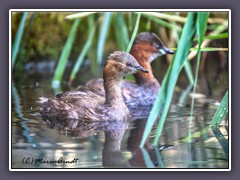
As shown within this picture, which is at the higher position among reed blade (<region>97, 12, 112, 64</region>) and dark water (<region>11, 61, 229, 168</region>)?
reed blade (<region>97, 12, 112, 64</region>)

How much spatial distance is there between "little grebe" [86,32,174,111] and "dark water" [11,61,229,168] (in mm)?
356

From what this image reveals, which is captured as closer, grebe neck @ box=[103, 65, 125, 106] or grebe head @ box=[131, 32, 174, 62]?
grebe neck @ box=[103, 65, 125, 106]

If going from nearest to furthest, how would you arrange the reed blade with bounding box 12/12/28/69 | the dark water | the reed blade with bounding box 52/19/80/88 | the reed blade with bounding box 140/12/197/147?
1. the reed blade with bounding box 140/12/197/147
2. the dark water
3. the reed blade with bounding box 12/12/28/69
4. the reed blade with bounding box 52/19/80/88

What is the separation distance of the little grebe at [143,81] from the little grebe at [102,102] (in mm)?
122

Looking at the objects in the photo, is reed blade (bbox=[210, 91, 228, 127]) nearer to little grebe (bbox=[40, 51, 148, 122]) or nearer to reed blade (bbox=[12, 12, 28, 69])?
little grebe (bbox=[40, 51, 148, 122])

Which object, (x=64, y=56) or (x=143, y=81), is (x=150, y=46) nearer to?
(x=143, y=81)

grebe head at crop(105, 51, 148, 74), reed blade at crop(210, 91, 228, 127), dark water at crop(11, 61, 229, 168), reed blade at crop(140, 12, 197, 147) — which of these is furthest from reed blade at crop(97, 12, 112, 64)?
reed blade at crop(210, 91, 228, 127)

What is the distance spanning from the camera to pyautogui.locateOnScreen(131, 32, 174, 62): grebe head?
5703mm

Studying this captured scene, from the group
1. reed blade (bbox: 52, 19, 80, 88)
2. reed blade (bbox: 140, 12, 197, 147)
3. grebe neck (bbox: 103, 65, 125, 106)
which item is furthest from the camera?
reed blade (bbox: 52, 19, 80, 88)

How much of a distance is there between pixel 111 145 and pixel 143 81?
730 millimetres

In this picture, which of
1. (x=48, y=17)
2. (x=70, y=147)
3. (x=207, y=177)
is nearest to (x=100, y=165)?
(x=70, y=147)

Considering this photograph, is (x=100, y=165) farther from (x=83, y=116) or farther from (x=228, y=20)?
(x=228, y=20)

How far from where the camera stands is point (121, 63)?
545 cm

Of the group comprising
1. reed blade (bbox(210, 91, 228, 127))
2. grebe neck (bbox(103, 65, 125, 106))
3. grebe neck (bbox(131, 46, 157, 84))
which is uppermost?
grebe neck (bbox(131, 46, 157, 84))
